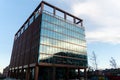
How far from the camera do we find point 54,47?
52375mm

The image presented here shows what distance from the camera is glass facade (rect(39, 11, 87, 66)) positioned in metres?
Answer: 49.8

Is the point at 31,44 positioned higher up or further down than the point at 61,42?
further down

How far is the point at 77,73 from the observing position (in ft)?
217

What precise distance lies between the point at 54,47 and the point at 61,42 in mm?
5109

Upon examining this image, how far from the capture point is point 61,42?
55.9 m

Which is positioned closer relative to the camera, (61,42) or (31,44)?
(61,42)

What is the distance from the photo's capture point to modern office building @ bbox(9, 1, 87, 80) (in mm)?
48969

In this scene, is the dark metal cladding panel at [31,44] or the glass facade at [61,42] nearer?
the glass facade at [61,42]

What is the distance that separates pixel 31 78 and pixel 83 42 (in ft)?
108

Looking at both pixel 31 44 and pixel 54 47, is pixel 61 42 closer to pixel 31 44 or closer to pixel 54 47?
pixel 54 47

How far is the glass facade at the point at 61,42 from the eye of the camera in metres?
49.8

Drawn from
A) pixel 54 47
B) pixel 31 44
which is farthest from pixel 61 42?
pixel 31 44

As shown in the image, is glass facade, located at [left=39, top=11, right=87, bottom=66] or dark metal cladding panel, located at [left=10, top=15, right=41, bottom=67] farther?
dark metal cladding panel, located at [left=10, top=15, right=41, bottom=67]

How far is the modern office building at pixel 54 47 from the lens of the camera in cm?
4897
